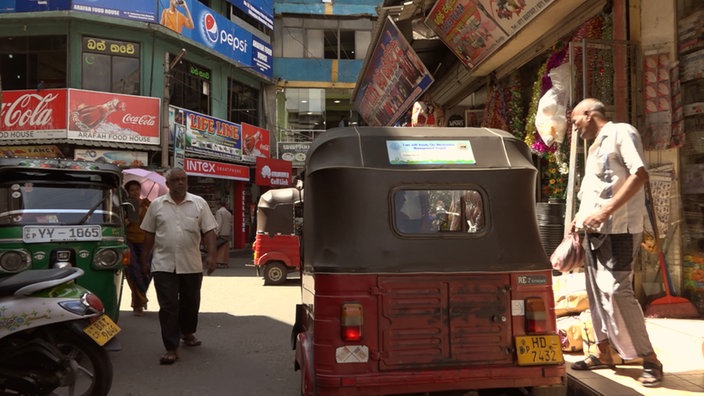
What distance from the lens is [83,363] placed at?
399cm

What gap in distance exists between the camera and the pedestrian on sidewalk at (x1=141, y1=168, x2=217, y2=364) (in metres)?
5.26

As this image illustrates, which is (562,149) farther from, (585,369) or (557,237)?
(585,369)

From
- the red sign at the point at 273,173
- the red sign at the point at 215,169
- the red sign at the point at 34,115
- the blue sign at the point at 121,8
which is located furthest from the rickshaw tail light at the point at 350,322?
the red sign at the point at 273,173

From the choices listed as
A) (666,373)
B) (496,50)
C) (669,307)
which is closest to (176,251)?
(666,373)

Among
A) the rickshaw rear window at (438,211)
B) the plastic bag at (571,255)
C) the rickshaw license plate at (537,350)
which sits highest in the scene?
the rickshaw rear window at (438,211)

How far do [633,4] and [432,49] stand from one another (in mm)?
6812

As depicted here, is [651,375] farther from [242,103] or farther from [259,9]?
[259,9]

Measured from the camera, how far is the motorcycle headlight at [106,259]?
5508 millimetres

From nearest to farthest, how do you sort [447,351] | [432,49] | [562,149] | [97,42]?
[447,351], [562,149], [432,49], [97,42]

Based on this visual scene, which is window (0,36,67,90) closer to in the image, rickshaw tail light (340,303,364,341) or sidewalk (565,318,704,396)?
rickshaw tail light (340,303,364,341)

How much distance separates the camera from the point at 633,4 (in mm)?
5875

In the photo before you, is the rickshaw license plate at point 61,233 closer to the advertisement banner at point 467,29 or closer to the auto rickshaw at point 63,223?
the auto rickshaw at point 63,223

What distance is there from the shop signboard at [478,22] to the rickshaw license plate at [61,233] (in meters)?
5.97

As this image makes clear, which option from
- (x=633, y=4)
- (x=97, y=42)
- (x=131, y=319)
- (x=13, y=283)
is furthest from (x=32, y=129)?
(x=633, y=4)
